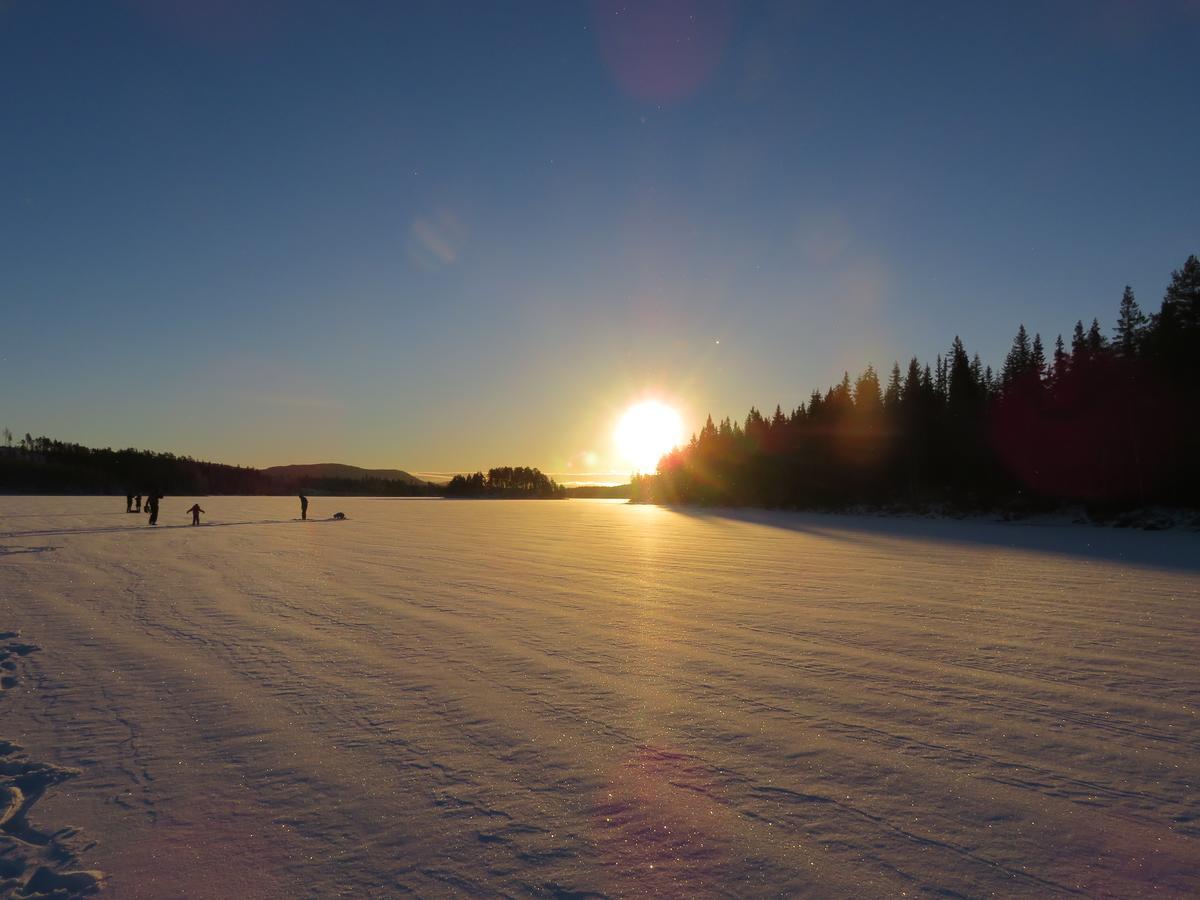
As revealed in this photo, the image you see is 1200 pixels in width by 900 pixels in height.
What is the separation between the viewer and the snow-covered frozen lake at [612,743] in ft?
11.1

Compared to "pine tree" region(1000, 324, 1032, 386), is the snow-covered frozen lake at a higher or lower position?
lower

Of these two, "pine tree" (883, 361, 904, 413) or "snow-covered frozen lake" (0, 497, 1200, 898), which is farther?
"pine tree" (883, 361, 904, 413)

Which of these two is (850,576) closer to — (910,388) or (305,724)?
(305,724)

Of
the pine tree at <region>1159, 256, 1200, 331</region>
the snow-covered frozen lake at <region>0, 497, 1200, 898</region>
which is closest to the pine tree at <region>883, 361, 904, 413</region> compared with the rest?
the pine tree at <region>1159, 256, 1200, 331</region>

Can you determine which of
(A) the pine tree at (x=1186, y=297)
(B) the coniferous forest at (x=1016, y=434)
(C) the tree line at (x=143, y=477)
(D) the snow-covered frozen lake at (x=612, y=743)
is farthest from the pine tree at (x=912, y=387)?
(C) the tree line at (x=143, y=477)

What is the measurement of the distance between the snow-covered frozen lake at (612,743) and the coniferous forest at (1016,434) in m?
38.2

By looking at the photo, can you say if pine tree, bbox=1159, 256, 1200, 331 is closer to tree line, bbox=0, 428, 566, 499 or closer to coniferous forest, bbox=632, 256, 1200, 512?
coniferous forest, bbox=632, 256, 1200, 512

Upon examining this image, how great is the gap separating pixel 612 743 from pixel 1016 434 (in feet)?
184

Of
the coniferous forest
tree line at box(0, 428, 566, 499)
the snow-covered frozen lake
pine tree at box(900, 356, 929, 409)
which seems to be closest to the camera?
the snow-covered frozen lake

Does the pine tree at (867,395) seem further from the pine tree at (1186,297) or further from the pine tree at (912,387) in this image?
the pine tree at (1186,297)

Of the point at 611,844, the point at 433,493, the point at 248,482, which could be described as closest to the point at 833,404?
the point at 611,844

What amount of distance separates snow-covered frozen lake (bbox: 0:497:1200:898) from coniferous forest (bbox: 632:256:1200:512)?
38.2 metres

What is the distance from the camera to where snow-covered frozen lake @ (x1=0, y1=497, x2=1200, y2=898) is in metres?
3.37

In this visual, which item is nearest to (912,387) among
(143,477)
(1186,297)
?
(1186,297)
